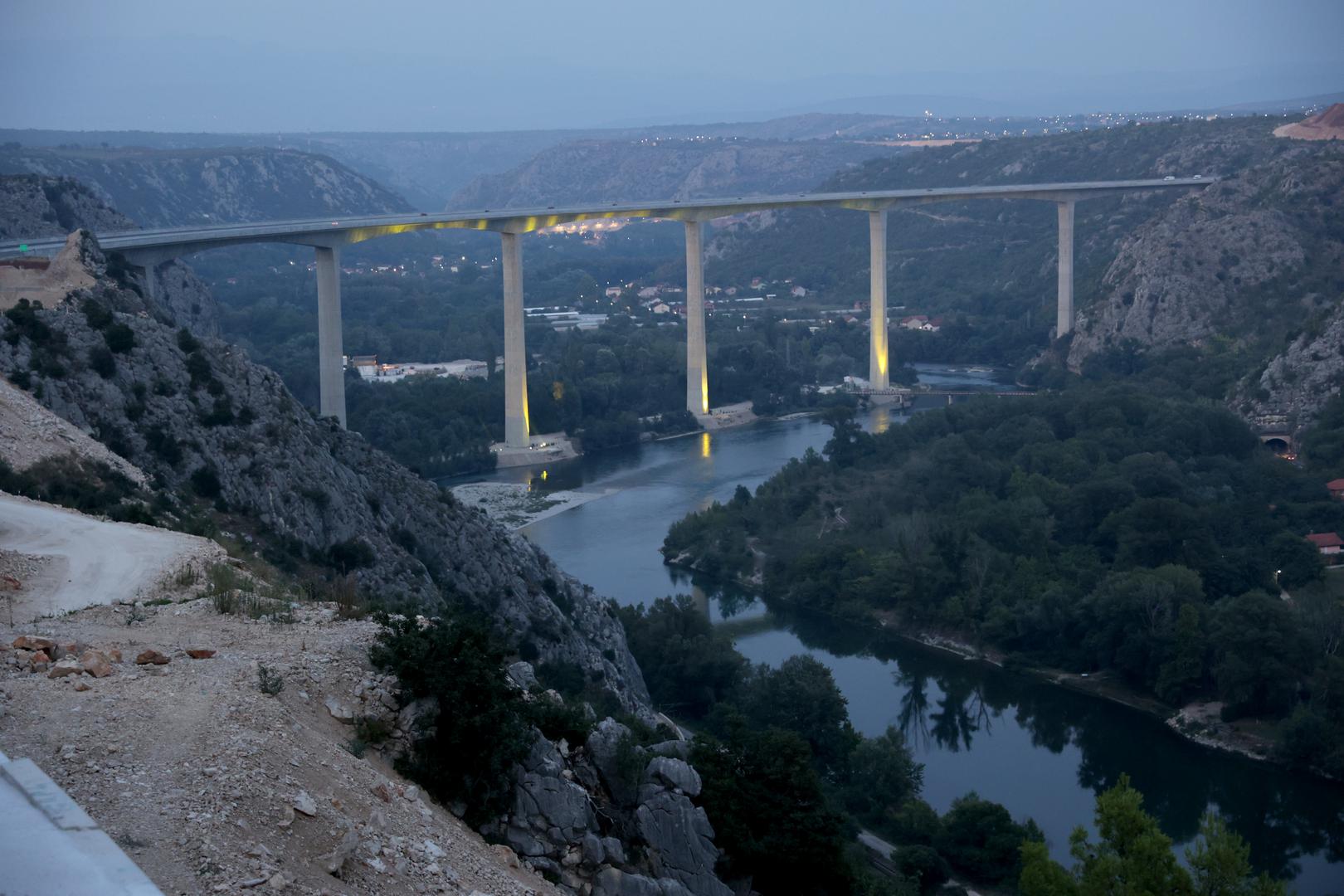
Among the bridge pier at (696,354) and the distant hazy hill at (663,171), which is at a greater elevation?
the distant hazy hill at (663,171)

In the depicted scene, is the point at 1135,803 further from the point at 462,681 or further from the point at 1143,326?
the point at 1143,326

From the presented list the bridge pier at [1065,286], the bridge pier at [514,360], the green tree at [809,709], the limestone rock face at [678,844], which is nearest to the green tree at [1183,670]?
the green tree at [809,709]

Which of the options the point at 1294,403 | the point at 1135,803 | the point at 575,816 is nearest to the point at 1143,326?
the point at 1294,403

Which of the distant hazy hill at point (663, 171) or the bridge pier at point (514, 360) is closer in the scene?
the bridge pier at point (514, 360)

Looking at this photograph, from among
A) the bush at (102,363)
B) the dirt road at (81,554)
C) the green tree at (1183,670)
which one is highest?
the bush at (102,363)

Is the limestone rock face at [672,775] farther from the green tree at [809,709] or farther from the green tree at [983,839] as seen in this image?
the green tree at [809,709]

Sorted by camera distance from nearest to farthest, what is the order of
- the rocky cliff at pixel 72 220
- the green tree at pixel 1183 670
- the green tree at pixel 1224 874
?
1. the green tree at pixel 1224 874
2. the green tree at pixel 1183 670
3. the rocky cliff at pixel 72 220

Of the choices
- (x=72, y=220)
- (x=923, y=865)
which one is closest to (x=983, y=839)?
(x=923, y=865)
